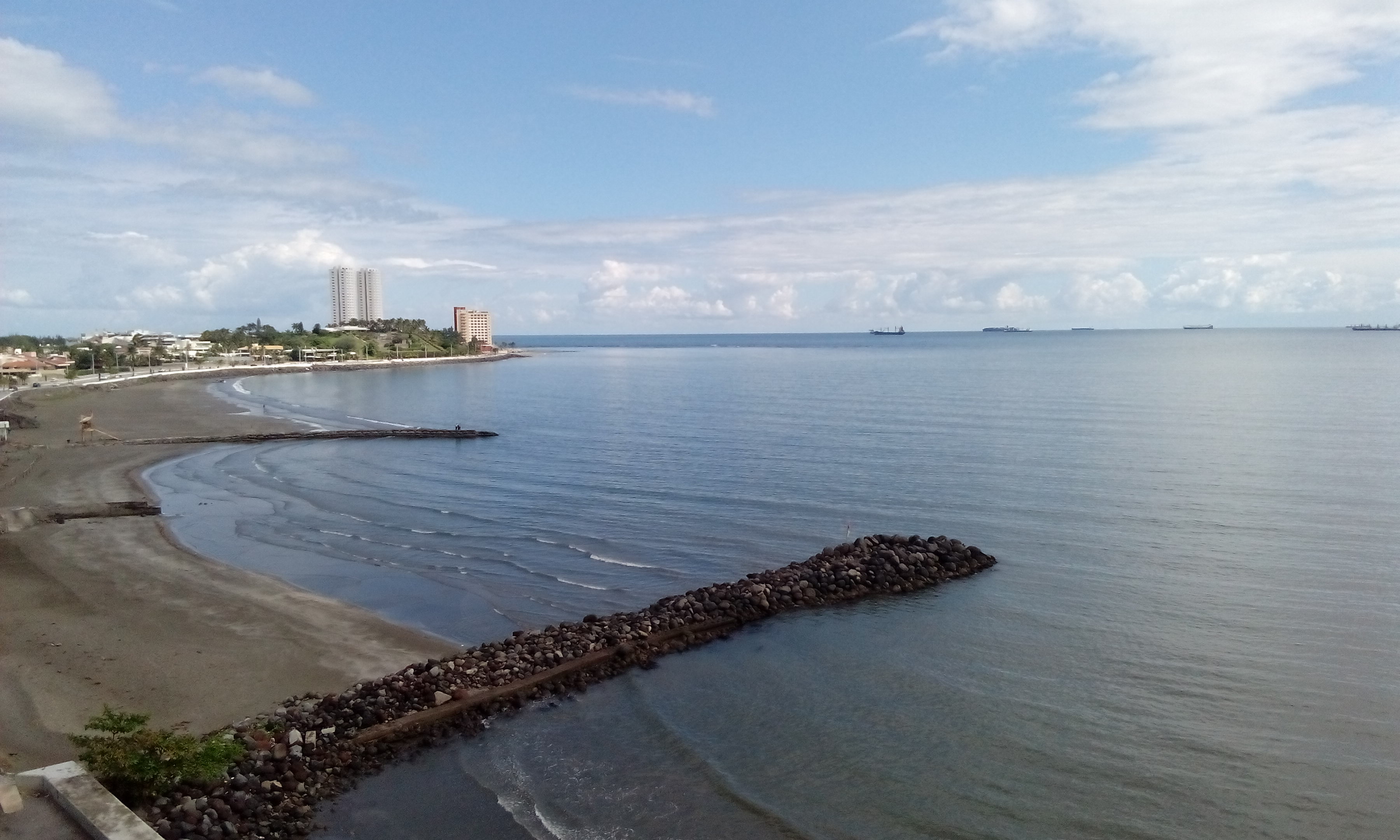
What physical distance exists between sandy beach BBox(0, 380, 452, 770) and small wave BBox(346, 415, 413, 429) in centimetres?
3443

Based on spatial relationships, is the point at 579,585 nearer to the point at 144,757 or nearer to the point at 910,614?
the point at 910,614

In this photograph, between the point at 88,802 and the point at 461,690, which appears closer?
the point at 88,802

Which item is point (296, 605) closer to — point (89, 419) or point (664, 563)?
point (664, 563)

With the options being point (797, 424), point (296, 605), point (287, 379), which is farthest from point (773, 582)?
point (287, 379)

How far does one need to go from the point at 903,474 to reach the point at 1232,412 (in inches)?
1387

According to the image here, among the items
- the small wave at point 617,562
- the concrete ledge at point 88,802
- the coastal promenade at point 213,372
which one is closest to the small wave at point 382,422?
the coastal promenade at point 213,372

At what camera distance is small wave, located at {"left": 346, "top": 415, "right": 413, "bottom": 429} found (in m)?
67.7

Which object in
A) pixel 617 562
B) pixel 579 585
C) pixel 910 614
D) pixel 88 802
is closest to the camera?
pixel 88 802

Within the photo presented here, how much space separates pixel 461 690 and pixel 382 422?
198ft

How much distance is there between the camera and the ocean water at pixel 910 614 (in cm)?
1319

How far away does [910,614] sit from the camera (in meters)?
21.6

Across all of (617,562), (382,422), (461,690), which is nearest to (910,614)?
(617,562)

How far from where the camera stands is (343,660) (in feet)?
59.3

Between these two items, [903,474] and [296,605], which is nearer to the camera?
[296,605]
